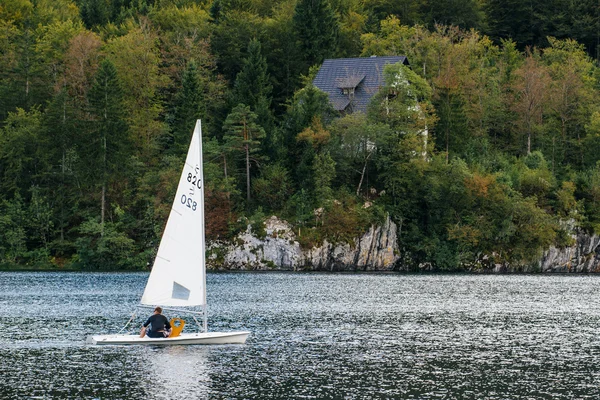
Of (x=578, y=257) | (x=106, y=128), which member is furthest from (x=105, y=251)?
(x=578, y=257)

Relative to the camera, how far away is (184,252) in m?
46.0

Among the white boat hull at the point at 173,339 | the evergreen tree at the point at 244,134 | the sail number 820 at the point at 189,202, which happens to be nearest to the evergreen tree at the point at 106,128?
the evergreen tree at the point at 244,134

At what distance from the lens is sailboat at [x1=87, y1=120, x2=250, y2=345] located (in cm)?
4519

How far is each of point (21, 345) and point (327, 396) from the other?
1832 cm

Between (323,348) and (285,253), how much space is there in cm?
5861

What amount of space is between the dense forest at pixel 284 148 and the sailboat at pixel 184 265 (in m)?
59.0

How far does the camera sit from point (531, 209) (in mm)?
108938

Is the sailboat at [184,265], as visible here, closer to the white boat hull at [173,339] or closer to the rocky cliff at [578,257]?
the white boat hull at [173,339]

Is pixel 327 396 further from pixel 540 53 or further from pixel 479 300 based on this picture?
pixel 540 53

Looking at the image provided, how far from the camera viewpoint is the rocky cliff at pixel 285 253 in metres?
105

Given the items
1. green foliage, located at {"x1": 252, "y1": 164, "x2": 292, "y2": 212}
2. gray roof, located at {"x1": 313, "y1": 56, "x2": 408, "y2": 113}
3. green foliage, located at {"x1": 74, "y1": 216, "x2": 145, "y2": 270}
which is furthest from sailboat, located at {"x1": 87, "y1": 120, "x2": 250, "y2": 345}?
gray roof, located at {"x1": 313, "y1": 56, "x2": 408, "y2": 113}

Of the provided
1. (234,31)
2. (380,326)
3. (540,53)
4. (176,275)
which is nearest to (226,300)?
(380,326)

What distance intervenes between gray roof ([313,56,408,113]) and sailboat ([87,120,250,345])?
73.7m

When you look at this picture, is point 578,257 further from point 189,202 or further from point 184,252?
point 189,202
